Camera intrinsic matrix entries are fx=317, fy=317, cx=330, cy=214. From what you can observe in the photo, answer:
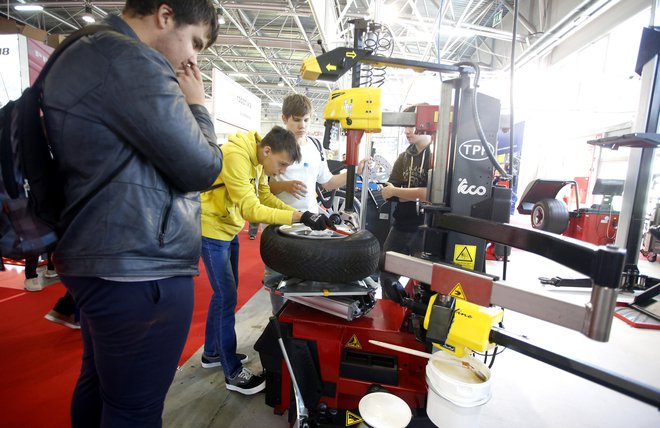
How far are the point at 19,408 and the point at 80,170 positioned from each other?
4.71ft

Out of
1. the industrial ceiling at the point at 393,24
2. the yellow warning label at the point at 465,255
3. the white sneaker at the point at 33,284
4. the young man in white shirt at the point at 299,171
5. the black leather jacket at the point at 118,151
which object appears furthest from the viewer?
the industrial ceiling at the point at 393,24

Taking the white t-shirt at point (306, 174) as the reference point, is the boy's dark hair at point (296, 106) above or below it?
above

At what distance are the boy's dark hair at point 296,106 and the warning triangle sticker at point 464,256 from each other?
3.89 ft

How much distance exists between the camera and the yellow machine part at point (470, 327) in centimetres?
88

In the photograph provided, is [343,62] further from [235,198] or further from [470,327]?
[470,327]

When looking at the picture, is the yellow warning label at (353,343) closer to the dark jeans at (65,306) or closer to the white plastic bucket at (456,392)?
the white plastic bucket at (456,392)

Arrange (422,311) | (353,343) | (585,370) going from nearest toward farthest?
(585,370), (422,311), (353,343)

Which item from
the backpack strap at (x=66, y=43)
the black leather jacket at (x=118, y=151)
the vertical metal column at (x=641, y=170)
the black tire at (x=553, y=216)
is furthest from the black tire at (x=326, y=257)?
the vertical metal column at (x=641, y=170)

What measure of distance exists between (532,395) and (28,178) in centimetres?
208

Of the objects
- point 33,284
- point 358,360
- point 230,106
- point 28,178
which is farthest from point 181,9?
point 230,106

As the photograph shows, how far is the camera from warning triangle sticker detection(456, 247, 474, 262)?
132cm

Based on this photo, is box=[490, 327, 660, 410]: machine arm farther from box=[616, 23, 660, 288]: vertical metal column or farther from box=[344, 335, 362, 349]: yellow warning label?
box=[616, 23, 660, 288]: vertical metal column

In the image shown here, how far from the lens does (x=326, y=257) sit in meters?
1.17

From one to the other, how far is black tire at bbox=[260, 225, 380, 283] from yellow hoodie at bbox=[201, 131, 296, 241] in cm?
17
